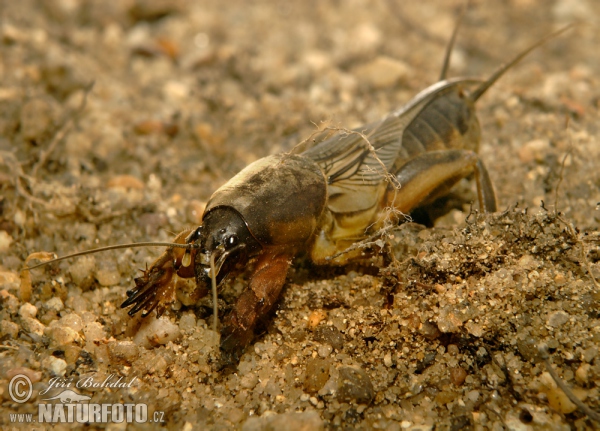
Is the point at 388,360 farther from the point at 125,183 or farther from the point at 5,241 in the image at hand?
the point at 5,241

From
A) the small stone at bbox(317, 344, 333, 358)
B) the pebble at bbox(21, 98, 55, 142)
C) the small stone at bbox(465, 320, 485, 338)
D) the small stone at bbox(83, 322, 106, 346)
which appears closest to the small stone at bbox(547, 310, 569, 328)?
the small stone at bbox(465, 320, 485, 338)

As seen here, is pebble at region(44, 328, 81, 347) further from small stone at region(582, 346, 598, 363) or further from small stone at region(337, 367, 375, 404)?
small stone at region(582, 346, 598, 363)

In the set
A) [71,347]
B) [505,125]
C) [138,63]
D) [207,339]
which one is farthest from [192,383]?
[138,63]

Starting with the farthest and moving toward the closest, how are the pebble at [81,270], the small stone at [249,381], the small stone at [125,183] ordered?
A: the small stone at [125,183] < the pebble at [81,270] < the small stone at [249,381]

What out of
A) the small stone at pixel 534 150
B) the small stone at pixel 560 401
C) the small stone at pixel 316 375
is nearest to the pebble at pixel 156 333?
the small stone at pixel 316 375

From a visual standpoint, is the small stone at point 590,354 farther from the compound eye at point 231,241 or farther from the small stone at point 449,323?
the compound eye at point 231,241

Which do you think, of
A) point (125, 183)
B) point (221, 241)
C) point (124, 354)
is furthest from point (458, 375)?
point (125, 183)
